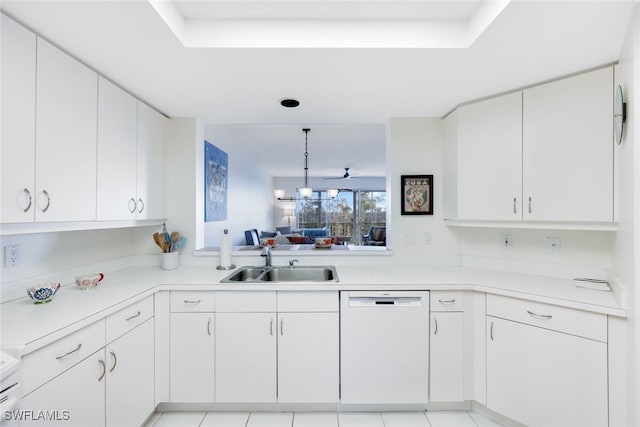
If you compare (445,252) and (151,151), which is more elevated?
(151,151)

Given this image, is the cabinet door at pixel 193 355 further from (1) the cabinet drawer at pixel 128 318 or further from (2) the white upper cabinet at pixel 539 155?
(2) the white upper cabinet at pixel 539 155

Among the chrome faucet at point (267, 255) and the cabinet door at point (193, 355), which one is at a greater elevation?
the chrome faucet at point (267, 255)

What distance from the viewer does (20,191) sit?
1.18m

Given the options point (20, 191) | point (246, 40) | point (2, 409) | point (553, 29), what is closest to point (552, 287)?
point (553, 29)

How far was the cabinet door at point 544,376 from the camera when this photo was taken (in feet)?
4.80

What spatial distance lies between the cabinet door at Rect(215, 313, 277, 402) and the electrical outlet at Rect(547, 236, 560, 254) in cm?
196

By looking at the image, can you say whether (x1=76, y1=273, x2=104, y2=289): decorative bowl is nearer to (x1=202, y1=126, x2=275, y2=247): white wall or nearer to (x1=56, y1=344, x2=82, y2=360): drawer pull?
(x1=56, y1=344, x2=82, y2=360): drawer pull

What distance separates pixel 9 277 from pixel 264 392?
151 centimetres

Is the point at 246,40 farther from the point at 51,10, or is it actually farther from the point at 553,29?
the point at 553,29

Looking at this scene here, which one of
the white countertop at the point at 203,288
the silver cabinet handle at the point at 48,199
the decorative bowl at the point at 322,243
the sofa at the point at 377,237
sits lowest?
the sofa at the point at 377,237

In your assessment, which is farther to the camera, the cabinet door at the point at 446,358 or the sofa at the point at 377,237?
the sofa at the point at 377,237

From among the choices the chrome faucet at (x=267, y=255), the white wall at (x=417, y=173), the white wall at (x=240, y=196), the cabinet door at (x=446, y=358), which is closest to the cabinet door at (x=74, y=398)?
the chrome faucet at (x=267, y=255)

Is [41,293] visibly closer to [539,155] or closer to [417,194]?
[417,194]

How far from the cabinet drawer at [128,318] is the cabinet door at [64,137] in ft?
1.74
